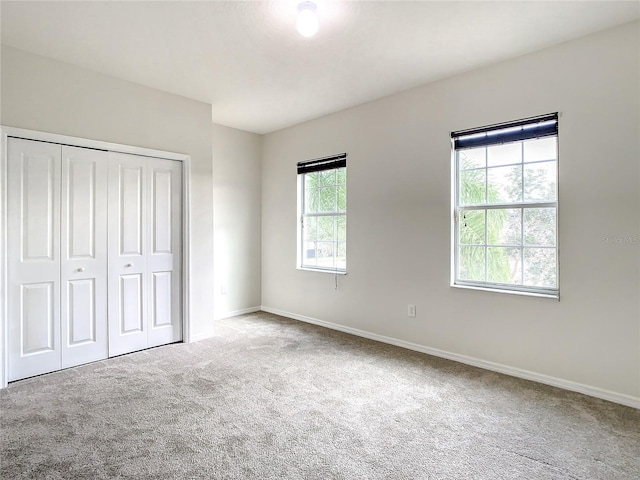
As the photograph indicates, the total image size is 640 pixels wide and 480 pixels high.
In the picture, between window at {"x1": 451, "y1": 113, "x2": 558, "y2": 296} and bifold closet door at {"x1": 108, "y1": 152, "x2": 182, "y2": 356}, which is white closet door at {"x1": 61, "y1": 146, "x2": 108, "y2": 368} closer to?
bifold closet door at {"x1": 108, "y1": 152, "x2": 182, "y2": 356}

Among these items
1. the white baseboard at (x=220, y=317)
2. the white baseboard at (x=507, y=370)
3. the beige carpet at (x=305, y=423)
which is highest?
the white baseboard at (x=220, y=317)

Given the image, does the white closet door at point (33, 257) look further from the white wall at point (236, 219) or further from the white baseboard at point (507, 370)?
the white baseboard at point (507, 370)

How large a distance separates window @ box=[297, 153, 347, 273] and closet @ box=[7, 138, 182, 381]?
165 centimetres

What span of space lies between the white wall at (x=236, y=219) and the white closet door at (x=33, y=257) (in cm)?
200

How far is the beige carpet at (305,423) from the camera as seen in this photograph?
6.23 ft

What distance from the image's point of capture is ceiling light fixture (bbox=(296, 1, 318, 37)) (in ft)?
7.53

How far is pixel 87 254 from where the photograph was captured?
10.9 ft

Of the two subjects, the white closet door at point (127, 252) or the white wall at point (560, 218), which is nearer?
the white wall at point (560, 218)

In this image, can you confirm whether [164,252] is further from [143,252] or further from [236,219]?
[236,219]

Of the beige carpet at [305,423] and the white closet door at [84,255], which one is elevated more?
the white closet door at [84,255]

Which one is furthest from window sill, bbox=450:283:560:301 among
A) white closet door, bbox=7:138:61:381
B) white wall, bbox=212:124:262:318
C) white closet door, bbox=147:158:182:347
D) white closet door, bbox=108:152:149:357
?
white closet door, bbox=7:138:61:381

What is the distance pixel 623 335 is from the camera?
2590 mm

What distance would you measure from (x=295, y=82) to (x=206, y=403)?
291 centimetres

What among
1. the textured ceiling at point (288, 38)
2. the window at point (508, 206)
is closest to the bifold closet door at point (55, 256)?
the textured ceiling at point (288, 38)
